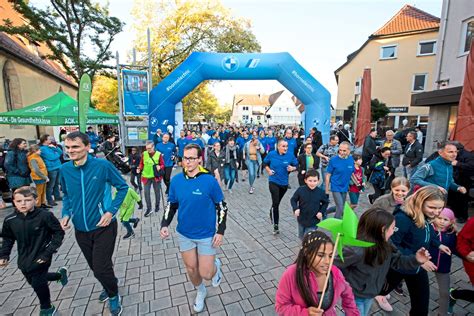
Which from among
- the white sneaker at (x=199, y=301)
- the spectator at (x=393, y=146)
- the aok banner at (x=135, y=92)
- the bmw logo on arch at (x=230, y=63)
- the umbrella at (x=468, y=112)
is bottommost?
the white sneaker at (x=199, y=301)

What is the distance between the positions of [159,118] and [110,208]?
361 inches

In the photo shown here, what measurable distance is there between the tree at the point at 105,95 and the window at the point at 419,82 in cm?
3219

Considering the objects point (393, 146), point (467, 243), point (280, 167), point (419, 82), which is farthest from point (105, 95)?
point (467, 243)

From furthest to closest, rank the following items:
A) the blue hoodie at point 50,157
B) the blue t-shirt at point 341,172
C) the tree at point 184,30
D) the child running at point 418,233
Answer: the tree at point 184,30 < the blue hoodie at point 50,157 < the blue t-shirt at point 341,172 < the child running at point 418,233

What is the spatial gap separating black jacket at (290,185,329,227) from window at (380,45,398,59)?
26340 mm

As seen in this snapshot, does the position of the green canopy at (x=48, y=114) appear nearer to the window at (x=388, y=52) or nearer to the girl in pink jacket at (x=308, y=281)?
the girl in pink jacket at (x=308, y=281)

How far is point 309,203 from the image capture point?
362 centimetres

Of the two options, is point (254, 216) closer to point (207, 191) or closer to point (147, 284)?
point (147, 284)

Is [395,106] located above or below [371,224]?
above

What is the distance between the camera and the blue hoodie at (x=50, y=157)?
6508 mm

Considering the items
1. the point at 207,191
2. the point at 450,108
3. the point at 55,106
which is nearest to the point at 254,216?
the point at 207,191

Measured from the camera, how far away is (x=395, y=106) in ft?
78.4

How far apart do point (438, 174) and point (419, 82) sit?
24.7 m

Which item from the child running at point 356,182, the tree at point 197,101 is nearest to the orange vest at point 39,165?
the child running at point 356,182
